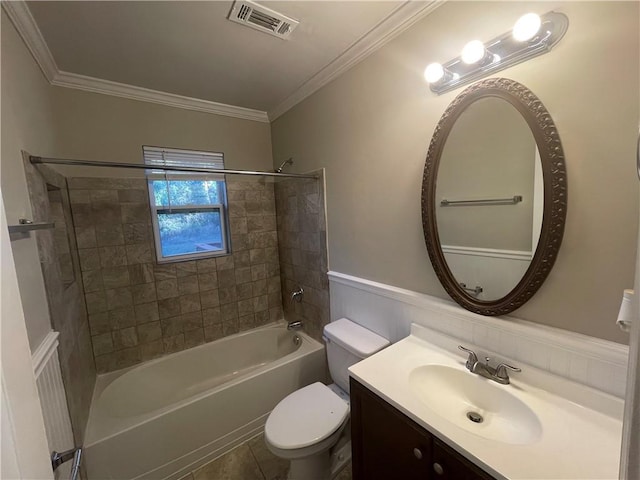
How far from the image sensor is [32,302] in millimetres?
1064

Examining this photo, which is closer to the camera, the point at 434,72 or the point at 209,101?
the point at 434,72

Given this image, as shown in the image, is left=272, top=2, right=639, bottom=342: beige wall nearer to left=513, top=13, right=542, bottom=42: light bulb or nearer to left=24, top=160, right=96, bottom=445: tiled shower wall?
left=513, top=13, right=542, bottom=42: light bulb

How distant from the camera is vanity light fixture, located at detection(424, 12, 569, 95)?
2.93 ft

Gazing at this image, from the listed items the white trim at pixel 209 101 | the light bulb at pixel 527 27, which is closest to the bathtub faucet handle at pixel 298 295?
the white trim at pixel 209 101

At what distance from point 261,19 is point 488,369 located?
1.91 m

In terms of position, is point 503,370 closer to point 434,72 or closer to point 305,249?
point 434,72

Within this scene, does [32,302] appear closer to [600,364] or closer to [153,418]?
[153,418]

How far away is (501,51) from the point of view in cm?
101

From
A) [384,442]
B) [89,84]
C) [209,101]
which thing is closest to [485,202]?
[384,442]

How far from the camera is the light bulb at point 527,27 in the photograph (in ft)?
2.89

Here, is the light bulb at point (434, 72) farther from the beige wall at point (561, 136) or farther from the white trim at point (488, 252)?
the white trim at point (488, 252)

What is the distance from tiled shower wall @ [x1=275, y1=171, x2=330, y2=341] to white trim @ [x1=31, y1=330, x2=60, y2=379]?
1.54 metres

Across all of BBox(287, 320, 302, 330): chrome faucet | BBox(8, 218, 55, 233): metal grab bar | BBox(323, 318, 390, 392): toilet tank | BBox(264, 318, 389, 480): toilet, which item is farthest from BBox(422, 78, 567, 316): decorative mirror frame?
BBox(8, 218, 55, 233): metal grab bar

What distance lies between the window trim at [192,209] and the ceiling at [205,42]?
662 mm
